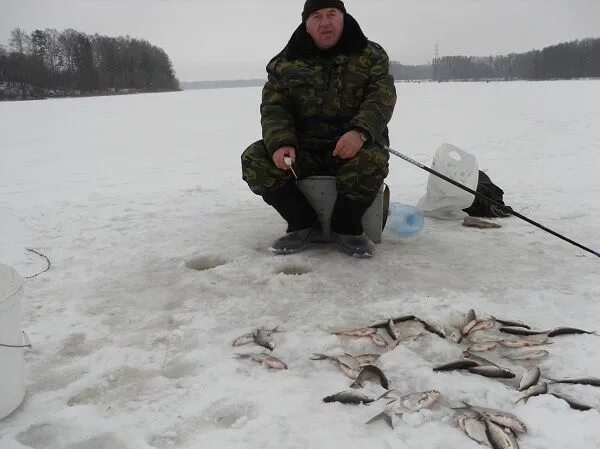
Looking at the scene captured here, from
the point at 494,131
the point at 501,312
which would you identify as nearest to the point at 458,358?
the point at 501,312

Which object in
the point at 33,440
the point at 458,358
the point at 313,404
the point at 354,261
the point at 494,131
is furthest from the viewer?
the point at 494,131

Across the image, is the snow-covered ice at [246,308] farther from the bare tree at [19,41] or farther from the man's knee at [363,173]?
the bare tree at [19,41]

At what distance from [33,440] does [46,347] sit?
2.37 ft

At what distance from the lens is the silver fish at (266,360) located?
88.5 inches

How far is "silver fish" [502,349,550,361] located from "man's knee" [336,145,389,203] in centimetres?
152

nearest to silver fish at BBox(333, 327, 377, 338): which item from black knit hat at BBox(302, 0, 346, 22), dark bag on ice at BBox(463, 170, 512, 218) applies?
black knit hat at BBox(302, 0, 346, 22)

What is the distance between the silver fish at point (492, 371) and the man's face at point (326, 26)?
95.3 inches

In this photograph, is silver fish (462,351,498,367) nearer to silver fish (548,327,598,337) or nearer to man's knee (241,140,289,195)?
silver fish (548,327,598,337)

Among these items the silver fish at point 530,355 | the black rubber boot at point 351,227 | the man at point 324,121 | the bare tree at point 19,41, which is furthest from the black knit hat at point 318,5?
the bare tree at point 19,41

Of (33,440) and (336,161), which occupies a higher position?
(336,161)

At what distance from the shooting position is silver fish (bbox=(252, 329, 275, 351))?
2.43 metres

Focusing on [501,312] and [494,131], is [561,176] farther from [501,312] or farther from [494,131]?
[494,131]

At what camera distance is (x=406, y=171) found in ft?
22.3

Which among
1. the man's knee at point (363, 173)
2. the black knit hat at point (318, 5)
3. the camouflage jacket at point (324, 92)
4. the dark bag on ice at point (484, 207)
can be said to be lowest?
the dark bag on ice at point (484, 207)
